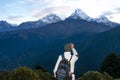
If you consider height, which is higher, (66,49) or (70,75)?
(66,49)

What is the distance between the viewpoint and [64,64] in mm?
13055

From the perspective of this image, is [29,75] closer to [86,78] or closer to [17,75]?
[17,75]

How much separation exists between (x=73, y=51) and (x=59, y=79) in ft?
3.44

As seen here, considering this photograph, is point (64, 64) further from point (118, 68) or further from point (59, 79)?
point (118, 68)

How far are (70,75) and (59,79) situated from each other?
1.33 feet

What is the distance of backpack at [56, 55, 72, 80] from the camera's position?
12.9 meters

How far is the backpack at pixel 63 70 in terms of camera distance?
12.9m

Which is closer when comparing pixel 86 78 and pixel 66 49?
pixel 66 49

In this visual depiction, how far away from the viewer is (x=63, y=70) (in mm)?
13094

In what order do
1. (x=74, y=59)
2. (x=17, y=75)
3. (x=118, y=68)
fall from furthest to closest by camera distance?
(x=118, y=68)
(x=17, y=75)
(x=74, y=59)

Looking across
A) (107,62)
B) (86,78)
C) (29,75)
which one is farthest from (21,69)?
(107,62)

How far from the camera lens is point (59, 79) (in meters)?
13.0

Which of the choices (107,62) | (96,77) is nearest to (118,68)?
(107,62)

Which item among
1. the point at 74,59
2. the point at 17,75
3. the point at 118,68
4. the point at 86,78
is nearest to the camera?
the point at 74,59
